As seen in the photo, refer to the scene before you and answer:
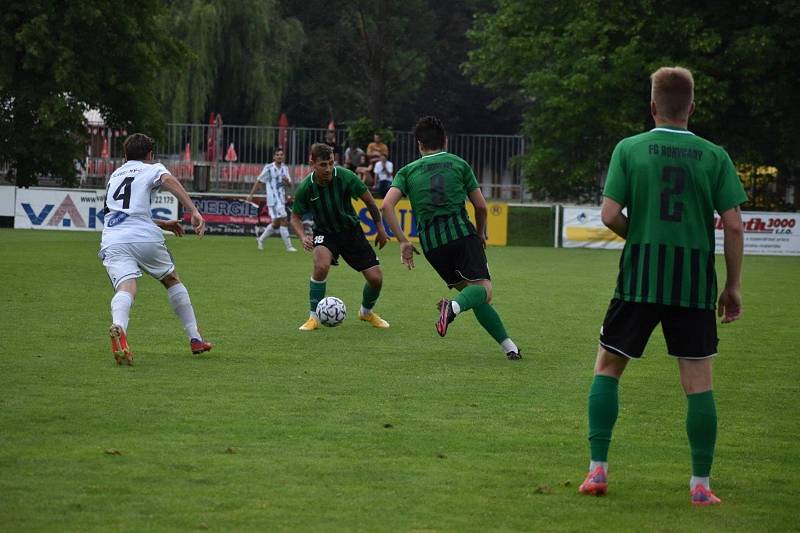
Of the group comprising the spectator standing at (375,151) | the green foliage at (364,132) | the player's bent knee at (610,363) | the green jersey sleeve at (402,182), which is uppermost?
the green foliage at (364,132)

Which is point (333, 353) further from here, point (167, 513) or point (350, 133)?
point (350, 133)

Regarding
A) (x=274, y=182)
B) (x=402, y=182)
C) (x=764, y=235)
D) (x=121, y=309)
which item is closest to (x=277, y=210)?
(x=274, y=182)

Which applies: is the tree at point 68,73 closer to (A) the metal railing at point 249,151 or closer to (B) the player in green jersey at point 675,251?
(A) the metal railing at point 249,151

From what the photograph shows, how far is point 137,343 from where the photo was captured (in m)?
11.1

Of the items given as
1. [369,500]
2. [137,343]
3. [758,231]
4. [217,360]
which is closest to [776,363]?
[217,360]

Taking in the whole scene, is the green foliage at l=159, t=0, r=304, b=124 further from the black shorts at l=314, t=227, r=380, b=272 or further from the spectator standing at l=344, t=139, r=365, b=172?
the black shorts at l=314, t=227, r=380, b=272

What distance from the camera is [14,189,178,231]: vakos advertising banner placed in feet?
102

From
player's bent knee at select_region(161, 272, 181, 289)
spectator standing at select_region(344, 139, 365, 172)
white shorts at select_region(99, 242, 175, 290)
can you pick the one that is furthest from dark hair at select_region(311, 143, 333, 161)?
spectator standing at select_region(344, 139, 365, 172)

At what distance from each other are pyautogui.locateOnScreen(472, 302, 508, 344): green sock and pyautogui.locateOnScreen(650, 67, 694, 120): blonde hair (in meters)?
4.57

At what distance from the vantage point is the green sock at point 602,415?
231 inches

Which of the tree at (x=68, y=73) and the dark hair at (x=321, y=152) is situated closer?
the dark hair at (x=321, y=152)

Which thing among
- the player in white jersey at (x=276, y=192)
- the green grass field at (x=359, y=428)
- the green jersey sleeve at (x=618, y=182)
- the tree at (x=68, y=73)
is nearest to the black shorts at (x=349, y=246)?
the green grass field at (x=359, y=428)

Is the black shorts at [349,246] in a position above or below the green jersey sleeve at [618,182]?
below

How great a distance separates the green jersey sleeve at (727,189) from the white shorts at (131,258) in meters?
5.16
